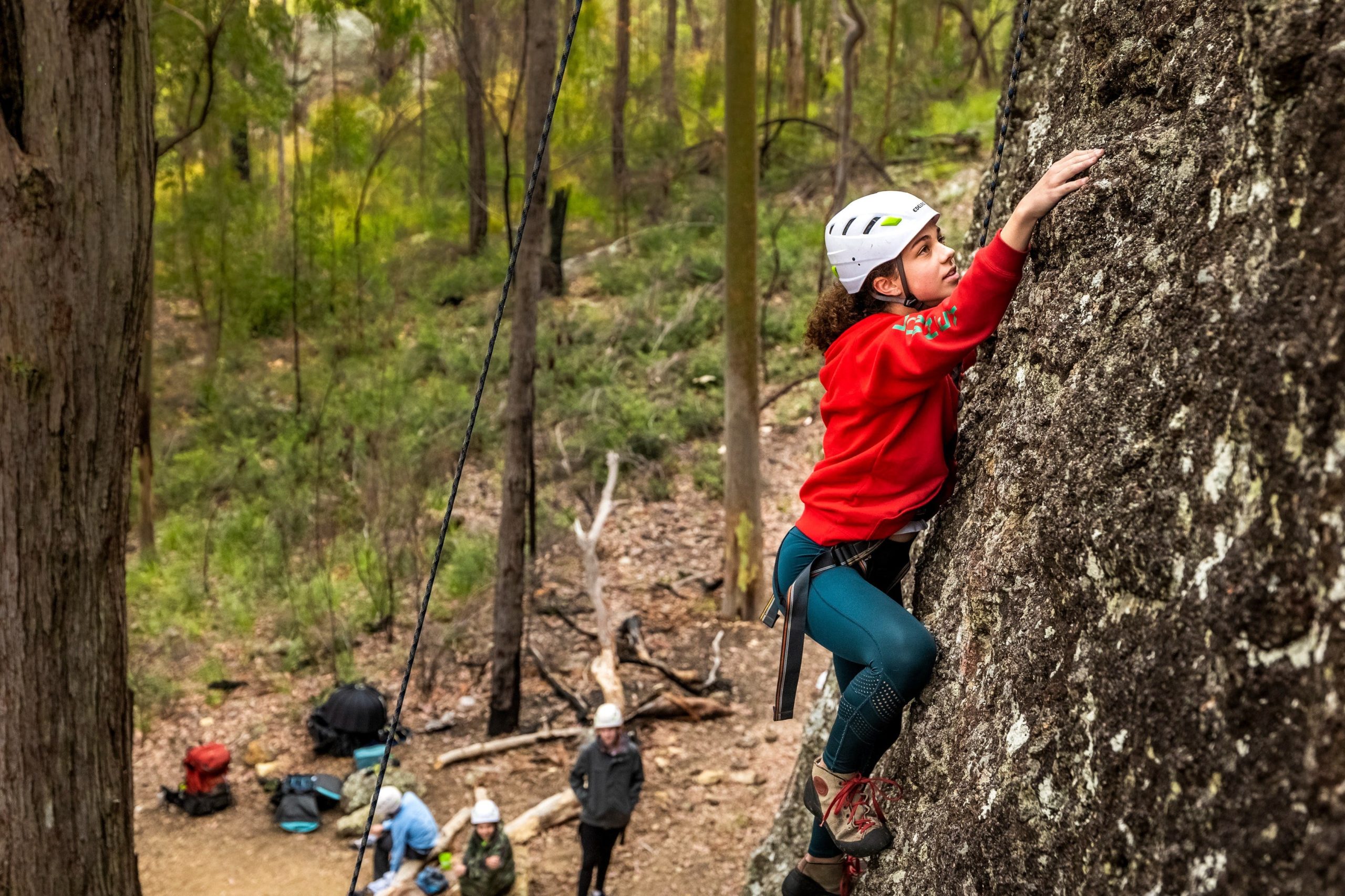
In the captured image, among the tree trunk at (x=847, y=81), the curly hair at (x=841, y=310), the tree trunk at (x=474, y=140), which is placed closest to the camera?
the curly hair at (x=841, y=310)

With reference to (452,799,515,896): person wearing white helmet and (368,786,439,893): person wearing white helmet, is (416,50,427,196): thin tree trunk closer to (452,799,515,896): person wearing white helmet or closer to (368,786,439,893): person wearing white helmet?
(368,786,439,893): person wearing white helmet

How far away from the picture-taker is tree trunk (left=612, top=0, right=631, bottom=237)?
2011 centimetres

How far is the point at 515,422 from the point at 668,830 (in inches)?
141

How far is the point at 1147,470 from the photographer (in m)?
1.96

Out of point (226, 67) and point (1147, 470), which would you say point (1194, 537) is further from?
point (226, 67)

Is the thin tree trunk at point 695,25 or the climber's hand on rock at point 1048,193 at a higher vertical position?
the thin tree trunk at point 695,25

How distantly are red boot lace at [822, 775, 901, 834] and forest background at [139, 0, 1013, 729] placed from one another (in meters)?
5.51

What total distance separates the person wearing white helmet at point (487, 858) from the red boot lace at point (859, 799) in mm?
4880

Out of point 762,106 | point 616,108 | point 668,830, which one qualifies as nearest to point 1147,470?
point 668,830

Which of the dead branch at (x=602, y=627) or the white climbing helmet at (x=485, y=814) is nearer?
the white climbing helmet at (x=485, y=814)

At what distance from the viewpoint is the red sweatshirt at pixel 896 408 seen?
2512 millimetres

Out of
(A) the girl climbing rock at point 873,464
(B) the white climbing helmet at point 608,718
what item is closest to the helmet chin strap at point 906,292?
(A) the girl climbing rock at point 873,464

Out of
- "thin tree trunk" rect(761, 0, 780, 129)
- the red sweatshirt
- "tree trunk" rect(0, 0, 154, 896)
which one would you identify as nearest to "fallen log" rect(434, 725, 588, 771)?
"tree trunk" rect(0, 0, 154, 896)

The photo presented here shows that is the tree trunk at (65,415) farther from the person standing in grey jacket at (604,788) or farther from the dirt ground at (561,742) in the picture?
the dirt ground at (561,742)
